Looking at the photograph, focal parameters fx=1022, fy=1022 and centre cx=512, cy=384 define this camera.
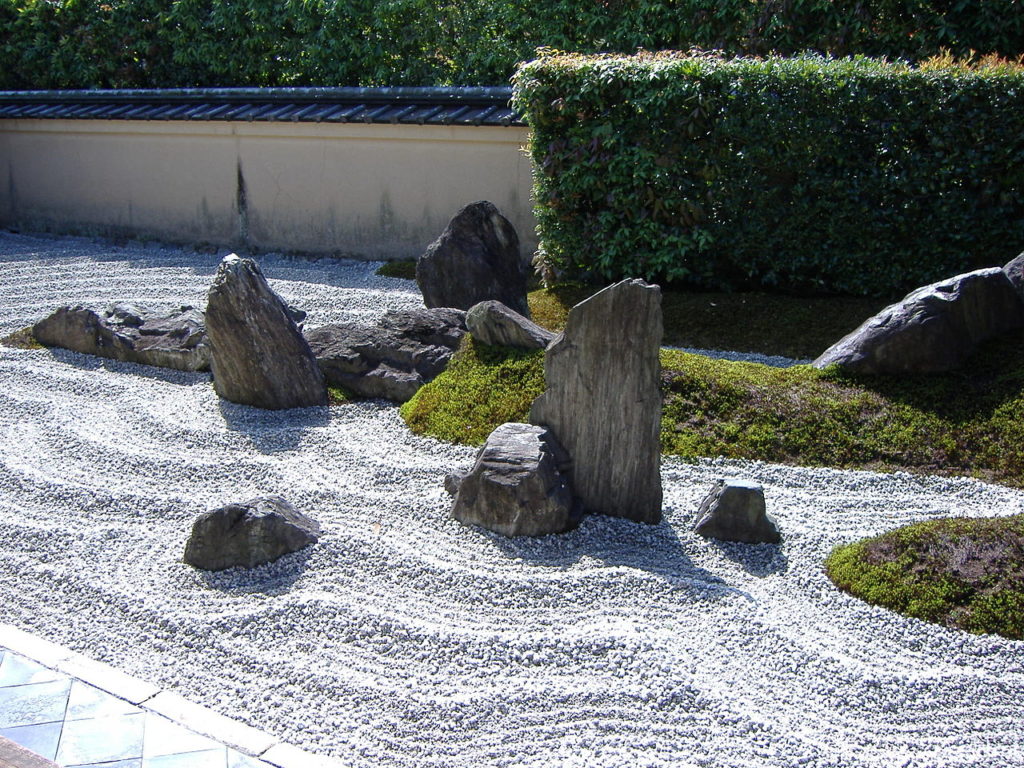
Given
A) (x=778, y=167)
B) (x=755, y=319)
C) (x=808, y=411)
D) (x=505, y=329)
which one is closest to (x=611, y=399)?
(x=808, y=411)

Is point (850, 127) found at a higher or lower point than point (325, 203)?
higher

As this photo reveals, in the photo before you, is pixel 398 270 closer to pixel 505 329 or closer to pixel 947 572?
pixel 505 329

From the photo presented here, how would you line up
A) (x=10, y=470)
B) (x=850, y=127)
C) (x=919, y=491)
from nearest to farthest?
(x=919, y=491) → (x=10, y=470) → (x=850, y=127)

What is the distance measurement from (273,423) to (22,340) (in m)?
3.27

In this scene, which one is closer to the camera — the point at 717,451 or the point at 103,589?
the point at 103,589

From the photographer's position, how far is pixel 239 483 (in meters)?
5.74

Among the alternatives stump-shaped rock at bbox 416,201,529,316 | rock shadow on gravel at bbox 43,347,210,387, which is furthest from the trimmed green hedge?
rock shadow on gravel at bbox 43,347,210,387

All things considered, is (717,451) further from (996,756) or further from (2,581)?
(2,581)

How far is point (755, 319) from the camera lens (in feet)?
28.1

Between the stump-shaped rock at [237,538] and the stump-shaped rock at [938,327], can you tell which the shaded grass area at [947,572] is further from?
the stump-shaped rock at [237,538]

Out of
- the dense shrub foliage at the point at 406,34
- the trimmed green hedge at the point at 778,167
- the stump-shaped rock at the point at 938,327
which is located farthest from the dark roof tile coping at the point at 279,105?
the stump-shaped rock at the point at 938,327

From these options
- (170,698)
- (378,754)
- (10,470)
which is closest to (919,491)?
(378,754)

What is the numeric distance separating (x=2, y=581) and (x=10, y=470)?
4.88 ft

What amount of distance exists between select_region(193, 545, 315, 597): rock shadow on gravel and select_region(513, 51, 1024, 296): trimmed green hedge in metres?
5.25
